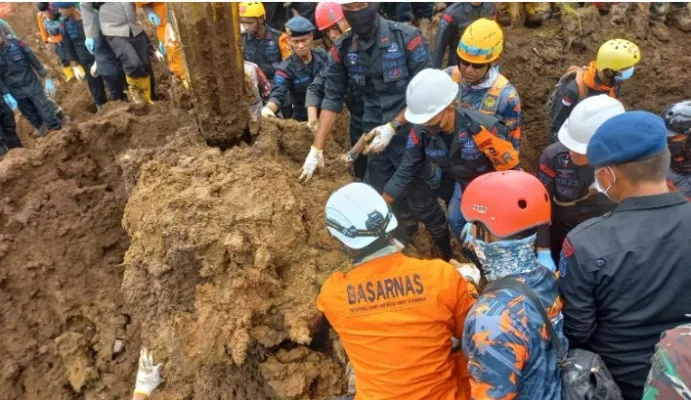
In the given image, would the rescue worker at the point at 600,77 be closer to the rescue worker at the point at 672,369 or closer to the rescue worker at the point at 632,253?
the rescue worker at the point at 632,253

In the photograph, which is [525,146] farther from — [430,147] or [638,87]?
[430,147]

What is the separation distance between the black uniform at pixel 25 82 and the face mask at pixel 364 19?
5.32m

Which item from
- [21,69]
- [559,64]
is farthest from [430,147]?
[21,69]

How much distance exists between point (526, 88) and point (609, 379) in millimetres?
5272

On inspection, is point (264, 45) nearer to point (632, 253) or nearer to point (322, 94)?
point (322, 94)

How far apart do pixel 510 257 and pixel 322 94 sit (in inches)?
116

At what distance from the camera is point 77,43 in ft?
23.5

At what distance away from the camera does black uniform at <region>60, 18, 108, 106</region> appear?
6.91 meters

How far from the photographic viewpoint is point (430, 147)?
129 inches

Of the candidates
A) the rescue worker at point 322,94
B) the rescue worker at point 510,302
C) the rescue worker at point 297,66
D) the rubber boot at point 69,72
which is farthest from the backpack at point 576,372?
the rubber boot at point 69,72

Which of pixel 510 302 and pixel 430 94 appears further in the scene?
pixel 430 94

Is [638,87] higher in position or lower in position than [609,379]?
lower

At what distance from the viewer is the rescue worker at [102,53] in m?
5.66

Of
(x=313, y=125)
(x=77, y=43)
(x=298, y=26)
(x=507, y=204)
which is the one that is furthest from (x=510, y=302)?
(x=77, y=43)
